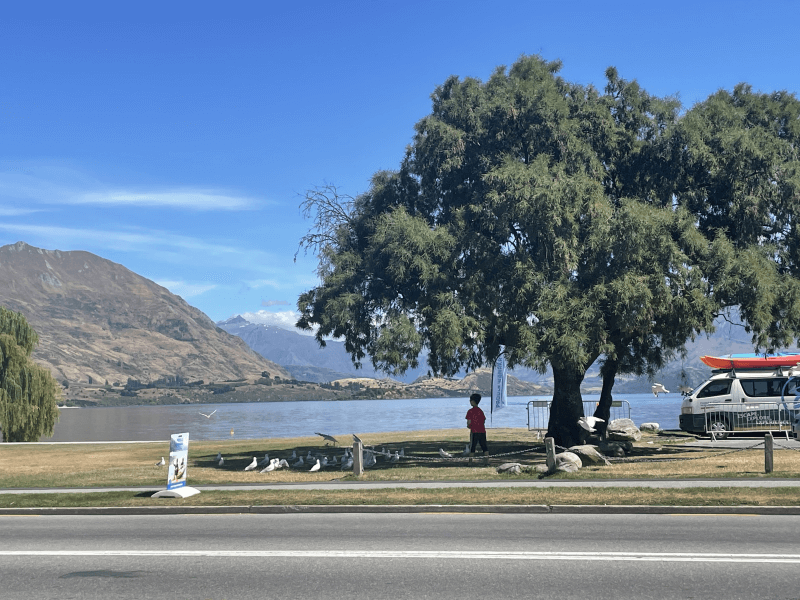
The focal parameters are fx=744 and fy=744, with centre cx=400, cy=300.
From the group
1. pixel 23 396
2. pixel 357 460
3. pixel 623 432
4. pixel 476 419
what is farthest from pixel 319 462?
pixel 23 396

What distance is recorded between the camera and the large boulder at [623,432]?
105 feet

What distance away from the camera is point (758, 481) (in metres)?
16.8

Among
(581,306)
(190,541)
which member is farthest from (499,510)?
(581,306)

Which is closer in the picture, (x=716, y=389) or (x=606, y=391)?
(x=716, y=389)

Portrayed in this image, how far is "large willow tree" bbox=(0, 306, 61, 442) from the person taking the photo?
45906 mm

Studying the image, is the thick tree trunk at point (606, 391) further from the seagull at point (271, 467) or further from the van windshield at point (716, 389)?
the seagull at point (271, 467)

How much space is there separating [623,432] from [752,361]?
642cm

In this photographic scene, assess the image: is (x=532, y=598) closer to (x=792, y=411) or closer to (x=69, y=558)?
(x=69, y=558)

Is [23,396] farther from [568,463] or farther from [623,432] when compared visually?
[568,463]

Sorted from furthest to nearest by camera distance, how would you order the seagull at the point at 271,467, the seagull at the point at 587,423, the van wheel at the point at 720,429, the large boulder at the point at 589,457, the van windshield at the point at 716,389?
the van windshield at the point at 716,389 → the van wheel at the point at 720,429 → the seagull at the point at 587,423 → the seagull at the point at 271,467 → the large boulder at the point at 589,457

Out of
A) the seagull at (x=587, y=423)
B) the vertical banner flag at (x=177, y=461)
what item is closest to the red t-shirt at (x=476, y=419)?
the seagull at (x=587, y=423)

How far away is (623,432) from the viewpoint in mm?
34406

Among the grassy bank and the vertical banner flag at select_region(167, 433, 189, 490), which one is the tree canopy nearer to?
the grassy bank

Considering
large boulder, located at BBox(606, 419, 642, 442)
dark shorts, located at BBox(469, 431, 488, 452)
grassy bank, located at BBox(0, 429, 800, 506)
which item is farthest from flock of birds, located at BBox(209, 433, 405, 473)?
large boulder, located at BBox(606, 419, 642, 442)
